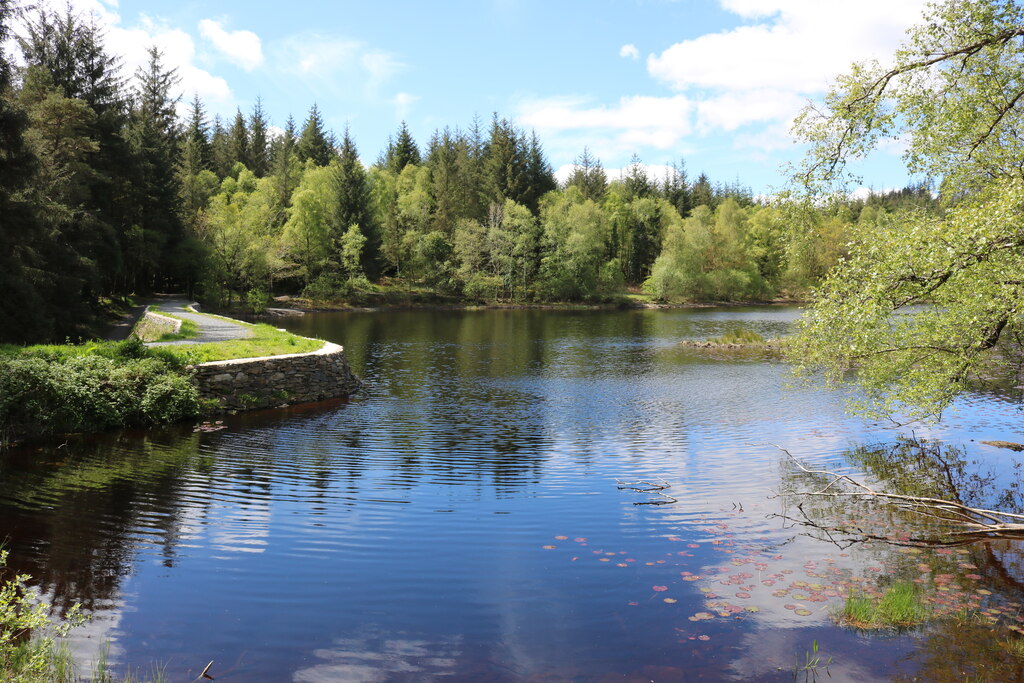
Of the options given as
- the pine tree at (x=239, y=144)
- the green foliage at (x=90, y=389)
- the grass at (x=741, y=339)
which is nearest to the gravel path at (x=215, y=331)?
the green foliage at (x=90, y=389)

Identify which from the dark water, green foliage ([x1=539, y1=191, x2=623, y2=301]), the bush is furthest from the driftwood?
green foliage ([x1=539, y1=191, x2=623, y2=301])

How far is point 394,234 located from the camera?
78250 mm

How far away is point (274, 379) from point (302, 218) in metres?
56.2

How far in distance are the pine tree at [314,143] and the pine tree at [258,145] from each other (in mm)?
5845

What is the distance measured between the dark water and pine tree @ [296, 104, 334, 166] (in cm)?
8590

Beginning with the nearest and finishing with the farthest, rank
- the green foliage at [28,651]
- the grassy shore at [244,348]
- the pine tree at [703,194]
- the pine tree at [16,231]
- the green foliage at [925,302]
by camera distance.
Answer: the green foliage at [28,651], the green foliage at [925,302], the pine tree at [16,231], the grassy shore at [244,348], the pine tree at [703,194]

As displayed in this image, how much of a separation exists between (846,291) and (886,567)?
4658 millimetres

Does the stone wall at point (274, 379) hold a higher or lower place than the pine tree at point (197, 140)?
lower

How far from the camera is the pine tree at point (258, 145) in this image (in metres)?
96.6

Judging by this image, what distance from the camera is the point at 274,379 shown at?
1989 centimetres

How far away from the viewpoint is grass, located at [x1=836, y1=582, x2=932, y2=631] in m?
6.66

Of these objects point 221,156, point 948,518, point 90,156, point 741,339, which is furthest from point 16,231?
point 221,156

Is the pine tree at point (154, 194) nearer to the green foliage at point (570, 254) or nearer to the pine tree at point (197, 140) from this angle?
the pine tree at point (197, 140)

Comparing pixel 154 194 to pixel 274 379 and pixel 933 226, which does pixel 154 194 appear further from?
pixel 933 226
